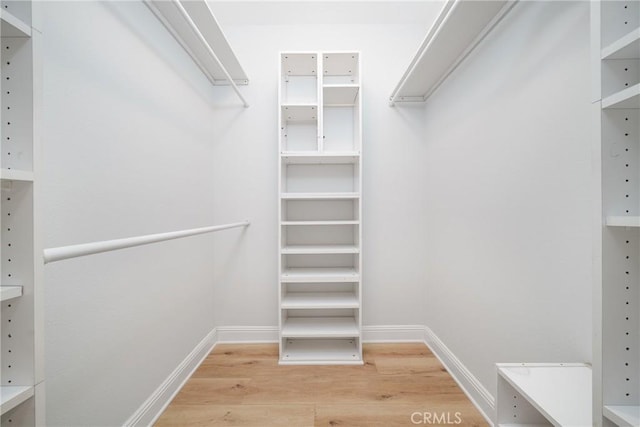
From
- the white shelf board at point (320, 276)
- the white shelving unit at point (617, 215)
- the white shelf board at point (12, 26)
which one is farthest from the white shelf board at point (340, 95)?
the white shelf board at point (12, 26)

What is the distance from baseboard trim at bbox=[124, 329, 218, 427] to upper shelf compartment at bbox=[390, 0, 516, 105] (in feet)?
7.10

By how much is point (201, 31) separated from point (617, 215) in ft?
6.23

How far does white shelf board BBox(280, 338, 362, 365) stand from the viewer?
175 centimetres

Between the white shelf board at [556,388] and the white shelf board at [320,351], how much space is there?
3.70 ft

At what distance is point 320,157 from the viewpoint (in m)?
1.85

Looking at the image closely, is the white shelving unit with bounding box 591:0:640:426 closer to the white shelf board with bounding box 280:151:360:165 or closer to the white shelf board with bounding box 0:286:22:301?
the white shelf board with bounding box 0:286:22:301

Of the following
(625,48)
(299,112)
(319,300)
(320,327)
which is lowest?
(320,327)

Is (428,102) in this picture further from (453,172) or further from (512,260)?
(512,260)

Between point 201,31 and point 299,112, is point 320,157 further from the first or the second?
point 201,31

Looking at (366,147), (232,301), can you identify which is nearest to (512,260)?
(366,147)

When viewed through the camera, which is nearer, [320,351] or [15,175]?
[15,175]

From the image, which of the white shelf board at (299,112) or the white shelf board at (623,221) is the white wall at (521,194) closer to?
the white shelf board at (623,221)

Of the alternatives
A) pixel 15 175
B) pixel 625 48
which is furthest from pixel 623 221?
pixel 15 175

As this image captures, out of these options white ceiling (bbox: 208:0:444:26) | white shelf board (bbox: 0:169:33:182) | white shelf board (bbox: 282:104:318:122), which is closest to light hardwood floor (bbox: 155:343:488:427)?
white shelf board (bbox: 0:169:33:182)
